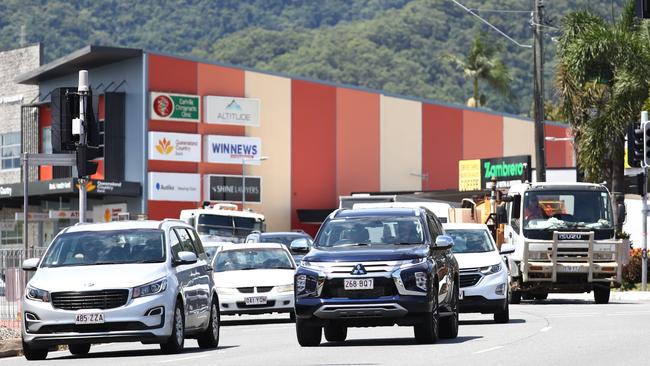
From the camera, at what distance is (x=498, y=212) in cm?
3678

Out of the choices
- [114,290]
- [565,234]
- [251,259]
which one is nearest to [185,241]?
[114,290]

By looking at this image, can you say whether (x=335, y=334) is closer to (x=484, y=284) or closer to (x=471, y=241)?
(x=484, y=284)

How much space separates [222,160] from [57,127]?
48.0 meters

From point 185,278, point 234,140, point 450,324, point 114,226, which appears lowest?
point 450,324

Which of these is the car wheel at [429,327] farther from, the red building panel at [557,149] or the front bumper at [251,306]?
the red building panel at [557,149]

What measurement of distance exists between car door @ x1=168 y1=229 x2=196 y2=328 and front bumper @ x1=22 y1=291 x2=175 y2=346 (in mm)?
834

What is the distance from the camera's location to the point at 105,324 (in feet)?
64.1

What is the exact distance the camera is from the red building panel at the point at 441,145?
279 ft

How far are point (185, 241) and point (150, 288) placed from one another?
2340mm

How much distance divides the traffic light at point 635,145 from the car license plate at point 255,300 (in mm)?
13526

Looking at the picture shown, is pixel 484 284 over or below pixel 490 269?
below

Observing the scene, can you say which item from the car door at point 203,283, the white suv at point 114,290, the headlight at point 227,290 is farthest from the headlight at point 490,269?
the white suv at point 114,290

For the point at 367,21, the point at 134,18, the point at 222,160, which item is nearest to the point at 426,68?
the point at 367,21

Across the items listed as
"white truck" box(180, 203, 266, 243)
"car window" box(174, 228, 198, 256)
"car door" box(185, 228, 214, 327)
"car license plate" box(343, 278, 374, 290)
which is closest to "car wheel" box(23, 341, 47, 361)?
→ "car door" box(185, 228, 214, 327)
